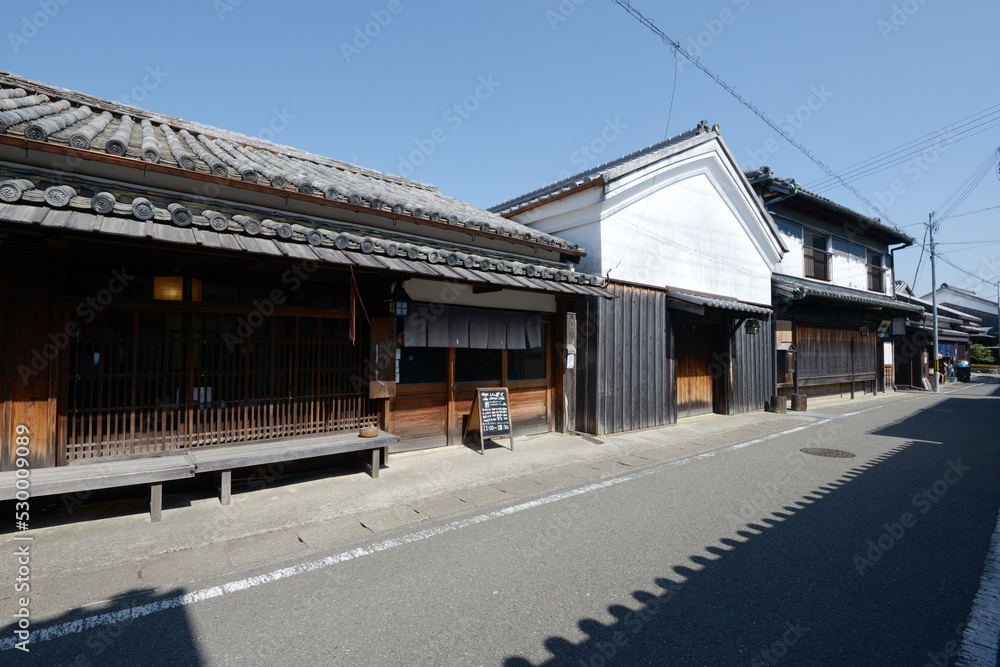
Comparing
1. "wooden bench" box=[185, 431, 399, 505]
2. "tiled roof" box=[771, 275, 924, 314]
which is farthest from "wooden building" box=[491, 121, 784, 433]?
"wooden bench" box=[185, 431, 399, 505]

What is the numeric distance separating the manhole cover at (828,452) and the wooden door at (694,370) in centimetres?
401

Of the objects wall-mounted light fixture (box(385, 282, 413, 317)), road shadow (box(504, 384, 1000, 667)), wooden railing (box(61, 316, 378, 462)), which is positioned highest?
wall-mounted light fixture (box(385, 282, 413, 317))

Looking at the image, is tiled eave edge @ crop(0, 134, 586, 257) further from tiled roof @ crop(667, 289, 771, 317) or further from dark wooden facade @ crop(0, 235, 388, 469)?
tiled roof @ crop(667, 289, 771, 317)

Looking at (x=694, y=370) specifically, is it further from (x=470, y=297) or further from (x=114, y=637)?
(x=114, y=637)

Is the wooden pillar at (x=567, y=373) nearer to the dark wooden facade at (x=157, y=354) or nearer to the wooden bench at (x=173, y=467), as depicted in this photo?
the dark wooden facade at (x=157, y=354)

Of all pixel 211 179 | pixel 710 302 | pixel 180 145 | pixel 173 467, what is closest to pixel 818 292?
pixel 710 302

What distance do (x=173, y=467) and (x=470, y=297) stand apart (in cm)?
533

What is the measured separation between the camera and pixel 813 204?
17.6m

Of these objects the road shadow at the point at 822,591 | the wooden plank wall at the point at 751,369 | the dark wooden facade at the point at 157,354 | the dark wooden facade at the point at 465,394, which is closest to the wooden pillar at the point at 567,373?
the dark wooden facade at the point at 465,394

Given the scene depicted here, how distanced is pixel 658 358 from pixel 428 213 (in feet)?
23.3

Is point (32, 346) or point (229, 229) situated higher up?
point (229, 229)

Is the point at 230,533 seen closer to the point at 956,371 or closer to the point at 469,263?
the point at 469,263

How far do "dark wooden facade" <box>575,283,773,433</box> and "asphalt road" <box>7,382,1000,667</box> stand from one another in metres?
4.15

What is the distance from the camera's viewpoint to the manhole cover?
8.49 m
